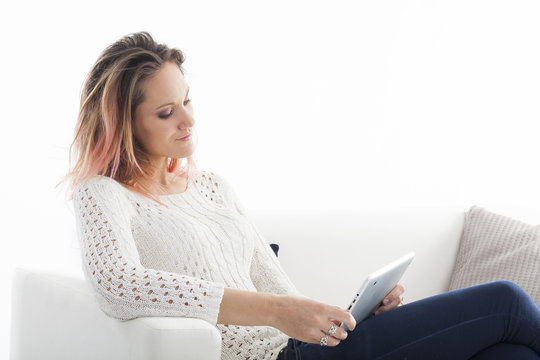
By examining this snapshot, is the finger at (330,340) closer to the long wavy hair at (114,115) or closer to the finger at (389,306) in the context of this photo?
the finger at (389,306)

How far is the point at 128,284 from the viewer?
4.47 ft

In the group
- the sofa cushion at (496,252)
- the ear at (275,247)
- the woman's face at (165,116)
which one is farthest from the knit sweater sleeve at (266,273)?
the sofa cushion at (496,252)

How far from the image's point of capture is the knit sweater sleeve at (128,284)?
4.47ft

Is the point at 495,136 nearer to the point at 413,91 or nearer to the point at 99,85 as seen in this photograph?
the point at 413,91

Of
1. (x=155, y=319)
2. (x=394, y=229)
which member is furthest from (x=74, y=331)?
(x=394, y=229)

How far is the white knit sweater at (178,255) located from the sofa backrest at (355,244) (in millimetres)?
354

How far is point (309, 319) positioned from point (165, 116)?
2.25 ft

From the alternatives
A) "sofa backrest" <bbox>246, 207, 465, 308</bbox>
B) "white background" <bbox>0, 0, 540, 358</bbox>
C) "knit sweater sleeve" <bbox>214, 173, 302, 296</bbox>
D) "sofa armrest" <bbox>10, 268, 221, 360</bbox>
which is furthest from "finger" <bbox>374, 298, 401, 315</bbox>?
"white background" <bbox>0, 0, 540, 358</bbox>

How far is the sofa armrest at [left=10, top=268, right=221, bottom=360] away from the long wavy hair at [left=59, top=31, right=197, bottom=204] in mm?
262

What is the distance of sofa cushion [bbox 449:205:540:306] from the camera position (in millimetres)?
2143

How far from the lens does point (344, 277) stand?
7.47 feet

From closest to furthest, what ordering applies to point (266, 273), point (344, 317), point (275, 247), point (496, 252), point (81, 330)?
point (344, 317), point (81, 330), point (266, 273), point (275, 247), point (496, 252)

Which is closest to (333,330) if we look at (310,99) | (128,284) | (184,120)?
(128,284)

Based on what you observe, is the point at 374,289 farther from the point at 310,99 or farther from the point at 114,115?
the point at 310,99
